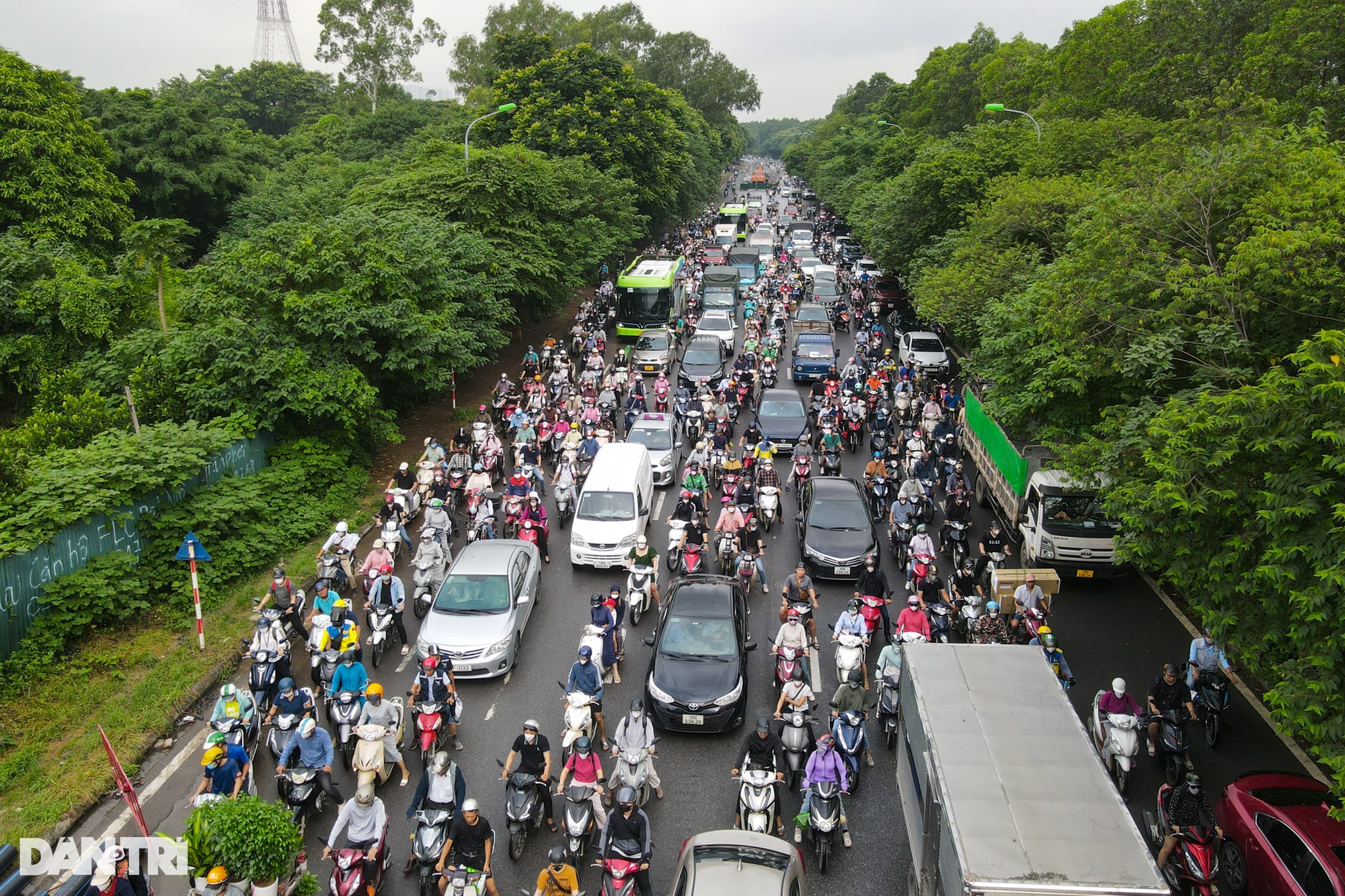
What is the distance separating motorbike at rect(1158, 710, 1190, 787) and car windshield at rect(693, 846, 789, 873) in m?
5.31

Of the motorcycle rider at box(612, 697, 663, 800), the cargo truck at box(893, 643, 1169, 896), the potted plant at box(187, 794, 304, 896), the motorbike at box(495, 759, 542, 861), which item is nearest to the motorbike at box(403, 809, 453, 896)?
the motorbike at box(495, 759, 542, 861)

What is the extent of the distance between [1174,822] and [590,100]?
3931 cm

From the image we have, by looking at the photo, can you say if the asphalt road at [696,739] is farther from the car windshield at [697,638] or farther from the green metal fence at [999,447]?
the green metal fence at [999,447]

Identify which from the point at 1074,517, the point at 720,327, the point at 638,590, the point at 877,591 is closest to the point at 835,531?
the point at 877,591

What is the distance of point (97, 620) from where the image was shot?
42.8 ft

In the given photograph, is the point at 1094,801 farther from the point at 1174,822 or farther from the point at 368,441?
the point at 368,441

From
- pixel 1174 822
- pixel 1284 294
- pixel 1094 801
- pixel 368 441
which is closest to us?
pixel 1094 801

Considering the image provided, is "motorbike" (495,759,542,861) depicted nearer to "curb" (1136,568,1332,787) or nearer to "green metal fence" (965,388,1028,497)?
"curb" (1136,568,1332,787)

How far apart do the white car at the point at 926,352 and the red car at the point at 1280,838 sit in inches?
772

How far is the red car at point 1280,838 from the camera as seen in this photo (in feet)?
24.0

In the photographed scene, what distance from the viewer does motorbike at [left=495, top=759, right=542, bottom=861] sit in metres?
8.73

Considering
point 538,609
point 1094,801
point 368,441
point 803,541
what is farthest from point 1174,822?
point 368,441

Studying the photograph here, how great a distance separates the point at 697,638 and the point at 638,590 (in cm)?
262

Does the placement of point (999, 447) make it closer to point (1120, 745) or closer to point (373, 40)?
point (1120, 745)
